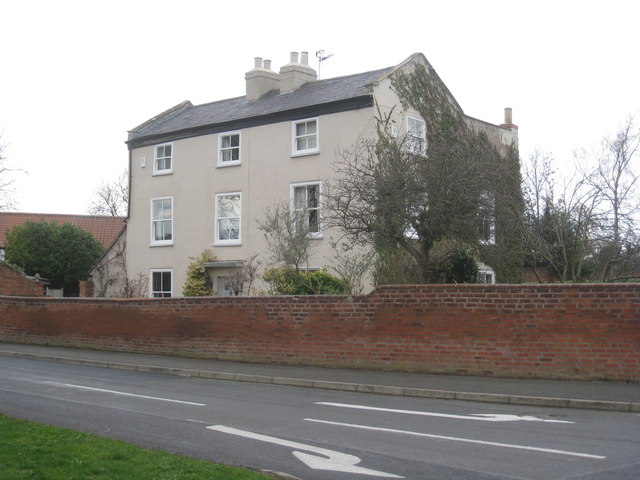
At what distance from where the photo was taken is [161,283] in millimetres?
31047

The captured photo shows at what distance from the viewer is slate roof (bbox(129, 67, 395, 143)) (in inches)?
1045

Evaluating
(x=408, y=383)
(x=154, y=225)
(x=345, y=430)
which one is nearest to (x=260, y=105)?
(x=154, y=225)

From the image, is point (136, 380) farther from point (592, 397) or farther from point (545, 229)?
point (545, 229)

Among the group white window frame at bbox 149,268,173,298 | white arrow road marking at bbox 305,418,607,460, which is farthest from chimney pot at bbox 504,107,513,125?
white arrow road marking at bbox 305,418,607,460

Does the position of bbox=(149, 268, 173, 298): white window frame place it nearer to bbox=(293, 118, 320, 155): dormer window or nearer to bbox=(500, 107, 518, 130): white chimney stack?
bbox=(293, 118, 320, 155): dormer window

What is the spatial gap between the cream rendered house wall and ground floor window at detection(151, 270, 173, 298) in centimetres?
31

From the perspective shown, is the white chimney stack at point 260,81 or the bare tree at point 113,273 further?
the bare tree at point 113,273

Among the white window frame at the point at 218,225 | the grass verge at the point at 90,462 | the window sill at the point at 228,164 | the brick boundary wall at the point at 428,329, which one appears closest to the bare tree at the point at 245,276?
the white window frame at the point at 218,225

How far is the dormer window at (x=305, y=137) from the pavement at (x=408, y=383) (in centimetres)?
1036

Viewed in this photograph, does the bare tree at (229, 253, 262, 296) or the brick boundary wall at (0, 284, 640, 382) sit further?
the bare tree at (229, 253, 262, 296)

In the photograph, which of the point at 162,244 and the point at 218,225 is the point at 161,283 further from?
the point at 218,225

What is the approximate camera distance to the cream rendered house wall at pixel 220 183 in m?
26.0

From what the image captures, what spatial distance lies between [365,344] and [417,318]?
141 centimetres

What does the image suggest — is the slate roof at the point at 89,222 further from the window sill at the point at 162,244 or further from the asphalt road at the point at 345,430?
the asphalt road at the point at 345,430
